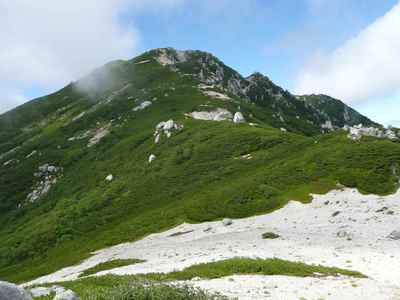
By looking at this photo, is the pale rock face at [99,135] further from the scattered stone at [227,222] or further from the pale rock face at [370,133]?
the scattered stone at [227,222]

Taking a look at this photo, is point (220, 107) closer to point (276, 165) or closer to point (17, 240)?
point (276, 165)

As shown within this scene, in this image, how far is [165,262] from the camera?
3659 cm

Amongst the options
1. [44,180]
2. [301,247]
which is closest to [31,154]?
[44,180]

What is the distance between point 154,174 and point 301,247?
49.1 meters

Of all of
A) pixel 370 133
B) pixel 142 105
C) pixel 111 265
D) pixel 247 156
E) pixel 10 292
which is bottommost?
pixel 111 265

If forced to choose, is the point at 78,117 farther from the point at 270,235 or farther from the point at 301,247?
the point at 301,247

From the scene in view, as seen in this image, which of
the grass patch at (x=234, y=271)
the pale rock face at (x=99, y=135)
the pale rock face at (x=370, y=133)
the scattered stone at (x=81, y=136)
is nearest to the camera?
the grass patch at (x=234, y=271)

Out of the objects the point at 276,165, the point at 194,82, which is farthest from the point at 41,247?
the point at 194,82

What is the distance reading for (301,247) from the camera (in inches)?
1436

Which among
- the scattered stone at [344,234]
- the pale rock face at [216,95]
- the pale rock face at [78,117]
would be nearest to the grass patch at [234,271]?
the scattered stone at [344,234]

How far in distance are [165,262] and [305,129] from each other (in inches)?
5966

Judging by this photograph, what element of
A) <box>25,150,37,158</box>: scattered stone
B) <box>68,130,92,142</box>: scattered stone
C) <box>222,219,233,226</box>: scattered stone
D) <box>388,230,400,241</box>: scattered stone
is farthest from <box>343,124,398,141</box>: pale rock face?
<box>25,150,37,158</box>: scattered stone

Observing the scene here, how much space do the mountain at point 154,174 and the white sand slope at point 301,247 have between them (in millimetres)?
4186

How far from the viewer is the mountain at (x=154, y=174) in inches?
2345
